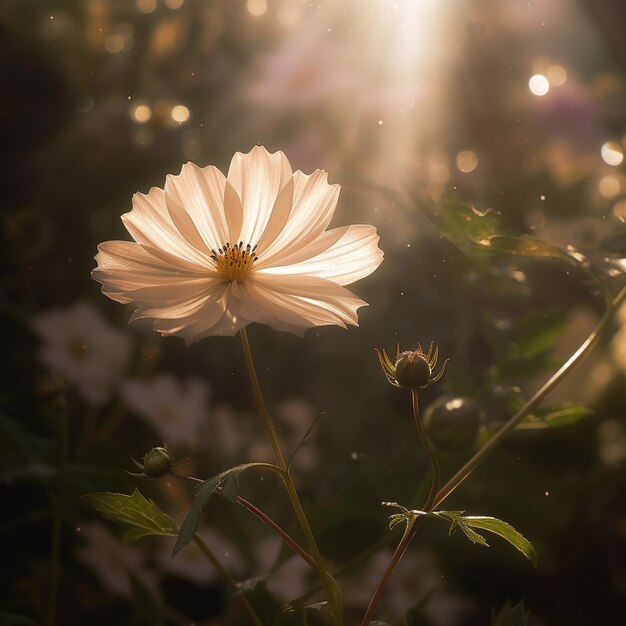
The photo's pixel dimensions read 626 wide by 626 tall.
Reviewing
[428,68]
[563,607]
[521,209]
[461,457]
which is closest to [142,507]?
[461,457]

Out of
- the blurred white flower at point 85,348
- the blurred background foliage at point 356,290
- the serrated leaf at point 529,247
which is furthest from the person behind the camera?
the blurred white flower at point 85,348

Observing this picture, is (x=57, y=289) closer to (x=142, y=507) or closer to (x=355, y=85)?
(x=355, y=85)

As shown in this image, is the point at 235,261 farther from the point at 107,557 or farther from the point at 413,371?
the point at 107,557

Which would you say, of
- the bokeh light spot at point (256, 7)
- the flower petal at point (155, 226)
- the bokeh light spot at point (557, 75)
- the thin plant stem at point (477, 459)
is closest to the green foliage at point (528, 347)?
the thin plant stem at point (477, 459)

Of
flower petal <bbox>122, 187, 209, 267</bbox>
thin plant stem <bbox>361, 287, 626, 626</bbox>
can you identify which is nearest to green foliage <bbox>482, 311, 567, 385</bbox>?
thin plant stem <bbox>361, 287, 626, 626</bbox>

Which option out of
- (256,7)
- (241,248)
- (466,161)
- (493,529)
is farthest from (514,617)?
(256,7)

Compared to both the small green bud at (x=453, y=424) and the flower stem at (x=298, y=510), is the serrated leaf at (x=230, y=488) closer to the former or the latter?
the flower stem at (x=298, y=510)

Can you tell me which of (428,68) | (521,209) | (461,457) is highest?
(428,68)
